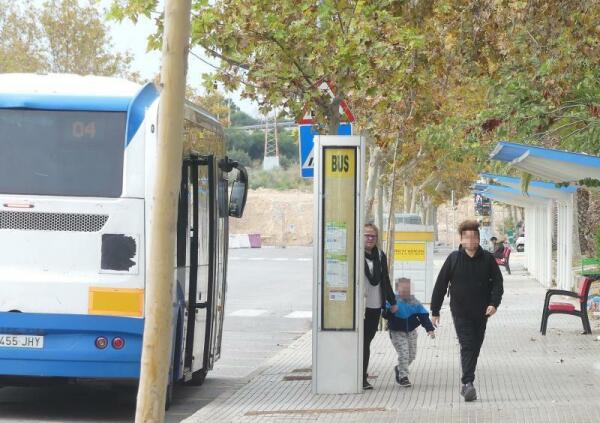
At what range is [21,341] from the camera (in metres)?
11.1

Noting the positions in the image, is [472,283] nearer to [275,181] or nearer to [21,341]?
[21,341]

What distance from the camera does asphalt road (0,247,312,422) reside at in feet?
39.4

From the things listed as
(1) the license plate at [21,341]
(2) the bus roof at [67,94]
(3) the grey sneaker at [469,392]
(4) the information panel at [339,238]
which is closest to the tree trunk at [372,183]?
(4) the information panel at [339,238]

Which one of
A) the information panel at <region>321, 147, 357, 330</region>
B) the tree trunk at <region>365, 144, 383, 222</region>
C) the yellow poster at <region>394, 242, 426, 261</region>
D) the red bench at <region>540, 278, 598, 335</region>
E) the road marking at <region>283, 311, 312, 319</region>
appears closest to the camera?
the information panel at <region>321, 147, 357, 330</region>

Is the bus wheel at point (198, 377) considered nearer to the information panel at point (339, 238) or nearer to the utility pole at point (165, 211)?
the information panel at point (339, 238)

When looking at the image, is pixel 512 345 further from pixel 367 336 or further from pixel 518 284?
pixel 518 284

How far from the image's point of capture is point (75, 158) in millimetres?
11266

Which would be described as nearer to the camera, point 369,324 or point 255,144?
point 369,324

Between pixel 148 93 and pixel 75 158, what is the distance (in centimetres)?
95

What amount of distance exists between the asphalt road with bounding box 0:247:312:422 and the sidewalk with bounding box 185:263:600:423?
49cm

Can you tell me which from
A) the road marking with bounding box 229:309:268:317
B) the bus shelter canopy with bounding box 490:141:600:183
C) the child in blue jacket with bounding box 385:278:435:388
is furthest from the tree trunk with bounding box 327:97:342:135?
the road marking with bounding box 229:309:268:317

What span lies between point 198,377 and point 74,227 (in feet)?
11.7

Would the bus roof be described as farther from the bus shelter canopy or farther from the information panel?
the bus shelter canopy

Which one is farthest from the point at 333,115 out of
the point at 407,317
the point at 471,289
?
the point at 471,289
